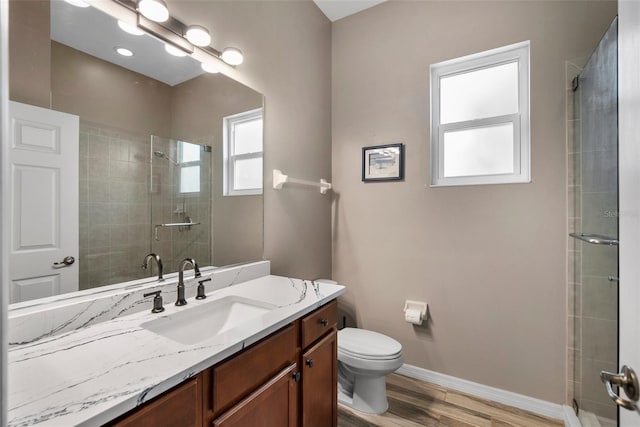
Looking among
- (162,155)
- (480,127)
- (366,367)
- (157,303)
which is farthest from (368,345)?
(480,127)

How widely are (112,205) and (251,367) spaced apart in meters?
0.84

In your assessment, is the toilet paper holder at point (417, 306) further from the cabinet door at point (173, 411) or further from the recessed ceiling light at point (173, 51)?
the recessed ceiling light at point (173, 51)

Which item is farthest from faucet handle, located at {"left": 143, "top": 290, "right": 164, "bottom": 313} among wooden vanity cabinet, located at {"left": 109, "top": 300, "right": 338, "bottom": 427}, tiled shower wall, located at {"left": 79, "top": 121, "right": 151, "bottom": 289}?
wooden vanity cabinet, located at {"left": 109, "top": 300, "right": 338, "bottom": 427}

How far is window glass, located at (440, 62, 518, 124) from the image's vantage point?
2006mm

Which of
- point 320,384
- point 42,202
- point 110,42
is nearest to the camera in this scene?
point 42,202

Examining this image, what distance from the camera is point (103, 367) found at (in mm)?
748

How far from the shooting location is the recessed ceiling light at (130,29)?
1180 millimetres

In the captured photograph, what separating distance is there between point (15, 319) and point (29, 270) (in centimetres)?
16

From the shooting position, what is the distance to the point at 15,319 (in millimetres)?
862

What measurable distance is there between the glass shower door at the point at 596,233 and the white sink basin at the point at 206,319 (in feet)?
5.16

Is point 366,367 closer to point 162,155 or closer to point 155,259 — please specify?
point 155,259

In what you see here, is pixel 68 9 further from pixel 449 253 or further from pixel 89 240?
pixel 449 253

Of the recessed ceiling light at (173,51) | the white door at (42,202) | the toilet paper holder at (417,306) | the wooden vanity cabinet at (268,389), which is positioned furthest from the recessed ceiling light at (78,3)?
the toilet paper holder at (417,306)

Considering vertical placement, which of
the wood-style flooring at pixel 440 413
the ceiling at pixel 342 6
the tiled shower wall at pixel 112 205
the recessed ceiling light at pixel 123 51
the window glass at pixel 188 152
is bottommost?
the wood-style flooring at pixel 440 413
